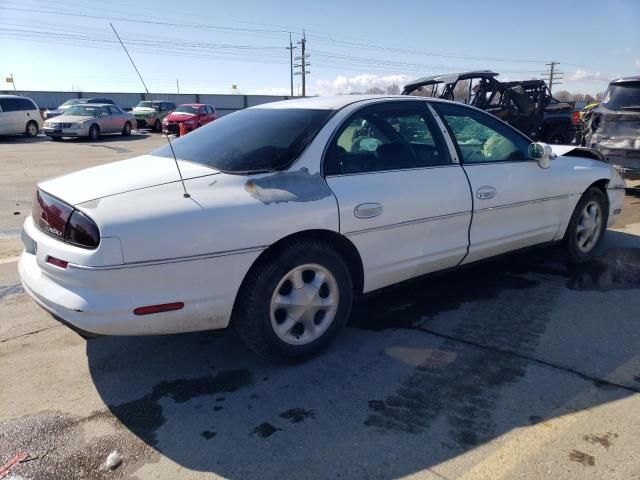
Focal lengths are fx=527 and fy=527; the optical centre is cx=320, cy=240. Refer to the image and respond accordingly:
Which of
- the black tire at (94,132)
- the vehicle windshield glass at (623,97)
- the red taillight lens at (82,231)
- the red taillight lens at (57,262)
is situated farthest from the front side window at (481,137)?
the black tire at (94,132)

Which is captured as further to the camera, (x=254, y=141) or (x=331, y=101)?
(x=331, y=101)

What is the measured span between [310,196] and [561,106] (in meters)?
13.5

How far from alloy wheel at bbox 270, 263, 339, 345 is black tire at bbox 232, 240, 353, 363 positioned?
2cm

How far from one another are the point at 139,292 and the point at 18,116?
22429 millimetres

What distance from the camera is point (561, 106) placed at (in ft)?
47.1

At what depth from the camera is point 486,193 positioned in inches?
155

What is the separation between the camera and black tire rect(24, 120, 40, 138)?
21.9m

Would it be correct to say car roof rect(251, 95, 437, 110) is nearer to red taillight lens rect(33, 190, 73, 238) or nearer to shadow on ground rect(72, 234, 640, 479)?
shadow on ground rect(72, 234, 640, 479)

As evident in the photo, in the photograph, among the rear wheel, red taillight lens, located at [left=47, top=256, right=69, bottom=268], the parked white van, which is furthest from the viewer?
the rear wheel

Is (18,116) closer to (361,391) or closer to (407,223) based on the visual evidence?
(407,223)

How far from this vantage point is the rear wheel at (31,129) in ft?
72.0

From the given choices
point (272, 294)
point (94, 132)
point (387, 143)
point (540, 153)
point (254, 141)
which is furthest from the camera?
point (94, 132)

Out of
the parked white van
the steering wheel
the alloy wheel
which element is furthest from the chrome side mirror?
the parked white van

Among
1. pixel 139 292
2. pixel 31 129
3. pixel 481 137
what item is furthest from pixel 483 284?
pixel 31 129
